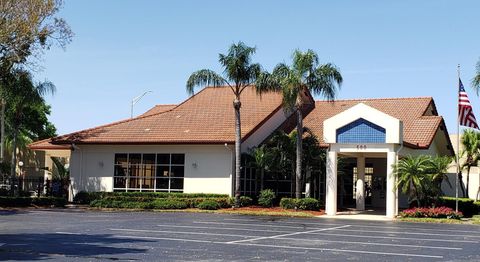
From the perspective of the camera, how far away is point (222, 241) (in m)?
17.1

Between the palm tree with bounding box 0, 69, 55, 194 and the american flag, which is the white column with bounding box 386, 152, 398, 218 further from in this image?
the palm tree with bounding box 0, 69, 55, 194

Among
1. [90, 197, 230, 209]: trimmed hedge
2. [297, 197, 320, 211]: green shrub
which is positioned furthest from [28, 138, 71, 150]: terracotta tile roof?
[297, 197, 320, 211]: green shrub

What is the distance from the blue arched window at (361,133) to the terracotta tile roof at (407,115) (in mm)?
2789

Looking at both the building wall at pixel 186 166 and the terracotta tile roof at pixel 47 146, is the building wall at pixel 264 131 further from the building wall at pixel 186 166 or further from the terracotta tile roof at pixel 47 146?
the terracotta tile roof at pixel 47 146

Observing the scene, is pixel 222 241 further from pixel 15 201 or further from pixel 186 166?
pixel 15 201

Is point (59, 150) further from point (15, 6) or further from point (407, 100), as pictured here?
point (407, 100)

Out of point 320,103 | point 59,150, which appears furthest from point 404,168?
point 59,150

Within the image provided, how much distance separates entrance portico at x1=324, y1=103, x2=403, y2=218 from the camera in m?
30.6

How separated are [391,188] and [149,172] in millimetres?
14646

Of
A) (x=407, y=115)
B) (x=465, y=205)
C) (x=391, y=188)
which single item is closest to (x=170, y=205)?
(x=391, y=188)

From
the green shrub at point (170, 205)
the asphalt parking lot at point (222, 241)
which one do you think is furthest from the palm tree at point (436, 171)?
the green shrub at point (170, 205)

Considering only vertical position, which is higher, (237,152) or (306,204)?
(237,152)

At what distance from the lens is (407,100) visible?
4081 centimetres

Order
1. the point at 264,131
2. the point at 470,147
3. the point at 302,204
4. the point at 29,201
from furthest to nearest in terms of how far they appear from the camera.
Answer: the point at 264,131, the point at 470,147, the point at 29,201, the point at 302,204
